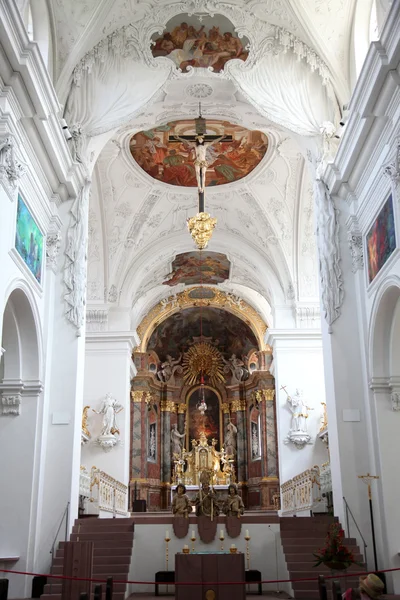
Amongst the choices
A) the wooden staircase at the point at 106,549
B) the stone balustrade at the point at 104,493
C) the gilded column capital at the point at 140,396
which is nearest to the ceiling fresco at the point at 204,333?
the gilded column capital at the point at 140,396

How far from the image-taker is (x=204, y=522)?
46.6ft

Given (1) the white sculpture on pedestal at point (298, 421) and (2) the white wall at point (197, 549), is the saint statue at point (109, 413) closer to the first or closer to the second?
(1) the white sculpture on pedestal at point (298, 421)

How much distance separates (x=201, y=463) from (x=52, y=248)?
59.6 feet

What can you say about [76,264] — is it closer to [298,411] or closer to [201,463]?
[298,411]

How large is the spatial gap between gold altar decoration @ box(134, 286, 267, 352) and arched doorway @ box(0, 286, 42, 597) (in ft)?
50.1

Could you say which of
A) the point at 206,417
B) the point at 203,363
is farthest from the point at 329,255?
the point at 206,417

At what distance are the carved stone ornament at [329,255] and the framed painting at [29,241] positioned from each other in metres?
5.80

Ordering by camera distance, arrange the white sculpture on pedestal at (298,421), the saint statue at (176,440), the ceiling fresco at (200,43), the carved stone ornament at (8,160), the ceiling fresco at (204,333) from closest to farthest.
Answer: the carved stone ornament at (8,160) → the ceiling fresco at (200,43) → the white sculpture on pedestal at (298,421) → the ceiling fresco at (204,333) → the saint statue at (176,440)

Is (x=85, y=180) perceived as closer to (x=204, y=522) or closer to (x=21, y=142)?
(x=21, y=142)

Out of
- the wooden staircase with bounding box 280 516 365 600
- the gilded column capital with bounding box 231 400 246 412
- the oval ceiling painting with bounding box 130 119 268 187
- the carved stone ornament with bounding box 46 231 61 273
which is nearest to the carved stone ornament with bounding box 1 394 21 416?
the carved stone ornament with bounding box 46 231 61 273

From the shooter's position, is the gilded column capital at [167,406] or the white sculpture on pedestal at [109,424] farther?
the gilded column capital at [167,406]

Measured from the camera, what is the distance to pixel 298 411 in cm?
2264

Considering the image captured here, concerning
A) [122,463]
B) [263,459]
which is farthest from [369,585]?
[263,459]

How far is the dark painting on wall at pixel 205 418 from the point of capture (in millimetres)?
32094
